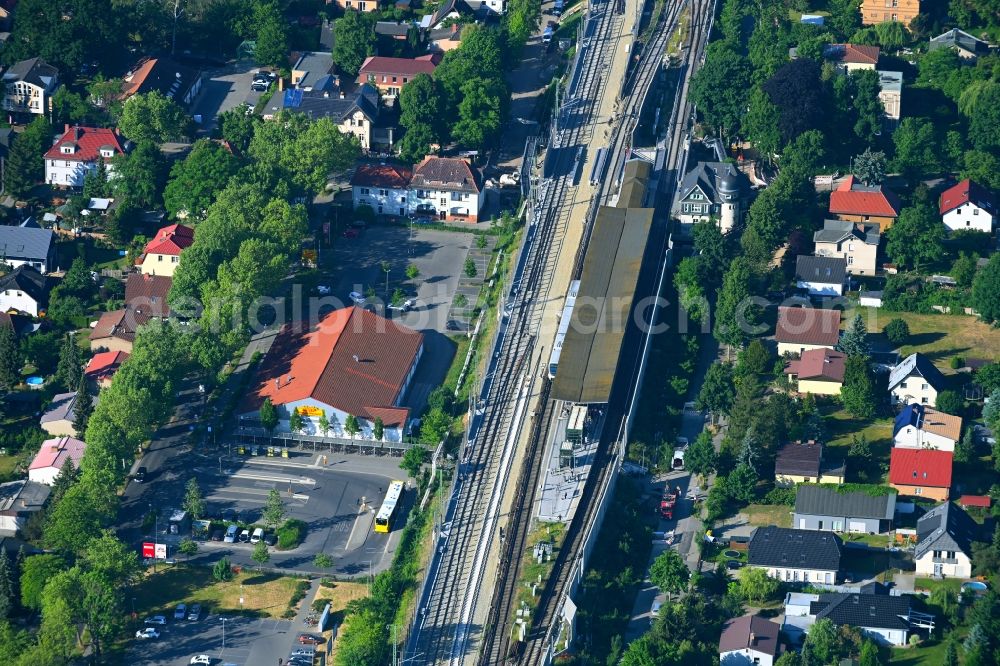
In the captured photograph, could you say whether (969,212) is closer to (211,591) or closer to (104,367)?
(104,367)

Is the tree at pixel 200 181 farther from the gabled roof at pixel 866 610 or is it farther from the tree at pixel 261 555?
the gabled roof at pixel 866 610

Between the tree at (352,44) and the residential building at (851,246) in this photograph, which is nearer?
the residential building at (851,246)

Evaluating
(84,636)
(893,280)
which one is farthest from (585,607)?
(893,280)

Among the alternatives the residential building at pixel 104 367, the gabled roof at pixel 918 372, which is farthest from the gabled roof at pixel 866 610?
the residential building at pixel 104 367

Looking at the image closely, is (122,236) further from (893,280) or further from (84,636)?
(893,280)

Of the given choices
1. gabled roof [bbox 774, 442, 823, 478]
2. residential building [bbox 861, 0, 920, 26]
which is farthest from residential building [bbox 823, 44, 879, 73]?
gabled roof [bbox 774, 442, 823, 478]
